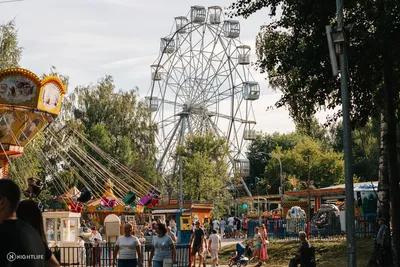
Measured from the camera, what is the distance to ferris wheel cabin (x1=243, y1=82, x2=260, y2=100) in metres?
66.0

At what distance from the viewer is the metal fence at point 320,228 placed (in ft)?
98.2

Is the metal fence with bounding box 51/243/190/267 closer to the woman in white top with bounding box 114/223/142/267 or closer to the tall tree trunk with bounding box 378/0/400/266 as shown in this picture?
the tall tree trunk with bounding box 378/0/400/266

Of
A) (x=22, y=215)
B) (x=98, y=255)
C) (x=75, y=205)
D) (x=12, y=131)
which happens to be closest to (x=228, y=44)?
(x=75, y=205)

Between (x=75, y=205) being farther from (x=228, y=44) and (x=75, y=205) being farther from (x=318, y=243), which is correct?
(x=228, y=44)

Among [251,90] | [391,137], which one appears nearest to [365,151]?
[251,90]

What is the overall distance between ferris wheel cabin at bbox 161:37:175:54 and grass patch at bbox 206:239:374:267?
34.9 metres

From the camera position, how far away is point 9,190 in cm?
577

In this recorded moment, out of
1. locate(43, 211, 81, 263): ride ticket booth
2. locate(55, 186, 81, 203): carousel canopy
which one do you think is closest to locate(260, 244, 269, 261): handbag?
locate(43, 211, 81, 263): ride ticket booth

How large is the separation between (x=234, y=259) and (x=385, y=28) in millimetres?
12311

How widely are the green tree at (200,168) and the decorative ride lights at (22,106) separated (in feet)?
119

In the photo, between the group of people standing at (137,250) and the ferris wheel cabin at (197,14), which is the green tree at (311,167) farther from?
the group of people standing at (137,250)

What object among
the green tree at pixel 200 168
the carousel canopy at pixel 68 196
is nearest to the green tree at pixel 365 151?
the green tree at pixel 200 168

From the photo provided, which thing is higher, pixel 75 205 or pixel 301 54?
pixel 301 54

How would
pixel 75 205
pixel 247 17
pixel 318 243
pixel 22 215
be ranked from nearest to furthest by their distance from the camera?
1. pixel 22 215
2. pixel 247 17
3. pixel 318 243
4. pixel 75 205
